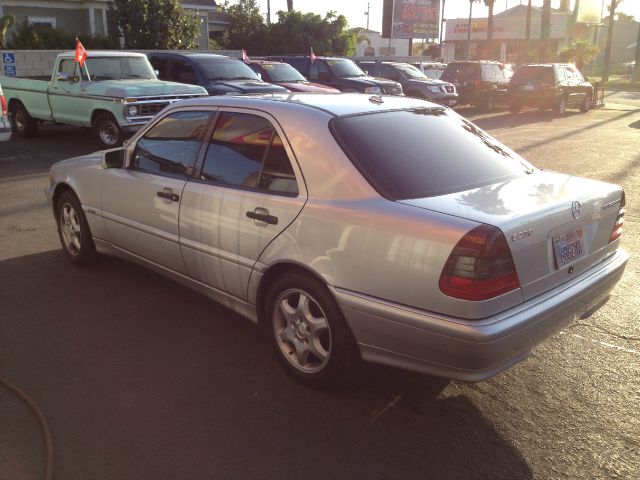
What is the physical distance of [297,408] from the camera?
3467 millimetres

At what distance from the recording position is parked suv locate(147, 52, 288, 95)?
13.7 m

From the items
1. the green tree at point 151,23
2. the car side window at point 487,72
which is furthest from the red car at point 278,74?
the car side window at point 487,72

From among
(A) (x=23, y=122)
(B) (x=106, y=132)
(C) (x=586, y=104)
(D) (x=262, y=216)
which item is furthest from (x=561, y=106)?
(D) (x=262, y=216)

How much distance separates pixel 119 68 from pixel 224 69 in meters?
2.43

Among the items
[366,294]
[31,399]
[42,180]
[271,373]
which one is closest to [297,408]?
[271,373]

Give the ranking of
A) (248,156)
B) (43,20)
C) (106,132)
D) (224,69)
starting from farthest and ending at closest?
(43,20) < (224,69) < (106,132) < (248,156)

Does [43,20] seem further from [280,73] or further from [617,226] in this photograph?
[617,226]

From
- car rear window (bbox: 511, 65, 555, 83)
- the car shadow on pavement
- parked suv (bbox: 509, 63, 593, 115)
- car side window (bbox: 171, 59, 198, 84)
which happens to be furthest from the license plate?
car rear window (bbox: 511, 65, 555, 83)

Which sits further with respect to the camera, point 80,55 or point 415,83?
point 415,83

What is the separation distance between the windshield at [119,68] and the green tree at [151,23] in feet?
33.4

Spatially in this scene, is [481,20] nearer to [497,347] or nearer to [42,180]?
[42,180]

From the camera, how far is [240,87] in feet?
43.9

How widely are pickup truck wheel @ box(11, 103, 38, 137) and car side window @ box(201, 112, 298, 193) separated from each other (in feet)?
39.0

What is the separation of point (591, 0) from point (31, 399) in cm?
6189
